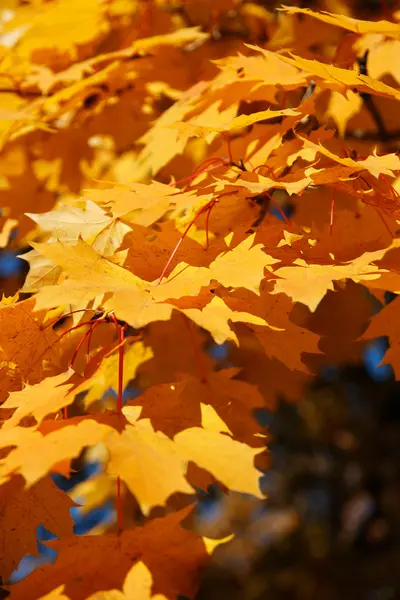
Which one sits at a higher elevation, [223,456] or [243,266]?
[243,266]

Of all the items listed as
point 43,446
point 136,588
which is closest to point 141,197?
point 43,446

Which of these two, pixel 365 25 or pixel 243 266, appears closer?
pixel 243 266

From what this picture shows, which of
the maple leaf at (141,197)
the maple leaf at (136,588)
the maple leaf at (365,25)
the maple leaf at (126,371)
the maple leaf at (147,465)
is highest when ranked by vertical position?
the maple leaf at (365,25)

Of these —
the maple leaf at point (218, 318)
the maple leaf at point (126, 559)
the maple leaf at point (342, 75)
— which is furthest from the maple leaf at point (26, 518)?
the maple leaf at point (342, 75)

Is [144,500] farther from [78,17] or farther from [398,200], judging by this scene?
[78,17]

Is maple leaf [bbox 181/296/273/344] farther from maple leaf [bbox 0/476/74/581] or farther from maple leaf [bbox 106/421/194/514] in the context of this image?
maple leaf [bbox 0/476/74/581]

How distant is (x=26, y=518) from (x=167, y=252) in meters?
0.44

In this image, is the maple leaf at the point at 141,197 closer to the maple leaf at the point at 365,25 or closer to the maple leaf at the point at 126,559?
the maple leaf at the point at 365,25

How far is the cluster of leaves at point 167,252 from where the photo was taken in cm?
82

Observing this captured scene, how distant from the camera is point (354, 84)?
105 centimetres

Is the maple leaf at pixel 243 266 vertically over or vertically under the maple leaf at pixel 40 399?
over

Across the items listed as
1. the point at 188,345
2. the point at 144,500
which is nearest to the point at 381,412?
the point at 188,345

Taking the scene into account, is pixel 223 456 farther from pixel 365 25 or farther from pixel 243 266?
pixel 365 25

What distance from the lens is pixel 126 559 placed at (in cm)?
82
